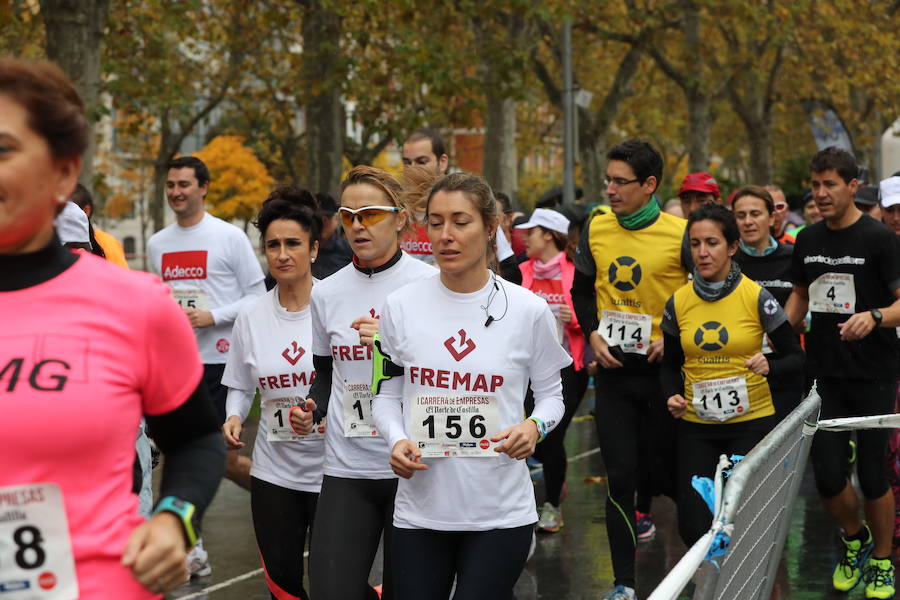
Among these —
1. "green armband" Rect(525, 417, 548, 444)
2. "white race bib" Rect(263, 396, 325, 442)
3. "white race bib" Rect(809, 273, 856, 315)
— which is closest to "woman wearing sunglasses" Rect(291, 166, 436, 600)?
"white race bib" Rect(263, 396, 325, 442)

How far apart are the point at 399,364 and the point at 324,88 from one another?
15586 mm

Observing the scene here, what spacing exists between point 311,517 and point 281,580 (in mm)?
287

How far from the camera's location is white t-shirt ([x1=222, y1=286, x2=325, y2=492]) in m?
5.88

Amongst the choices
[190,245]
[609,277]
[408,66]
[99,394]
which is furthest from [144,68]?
[99,394]

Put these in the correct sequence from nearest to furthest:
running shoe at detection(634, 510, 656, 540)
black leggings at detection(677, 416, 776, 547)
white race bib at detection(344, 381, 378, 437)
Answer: white race bib at detection(344, 381, 378, 437), black leggings at detection(677, 416, 776, 547), running shoe at detection(634, 510, 656, 540)

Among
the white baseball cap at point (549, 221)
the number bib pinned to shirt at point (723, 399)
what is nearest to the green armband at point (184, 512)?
the number bib pinned to shirt at point (723, 399)

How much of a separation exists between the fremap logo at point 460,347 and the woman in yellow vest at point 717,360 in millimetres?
2104

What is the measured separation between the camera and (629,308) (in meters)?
7.13

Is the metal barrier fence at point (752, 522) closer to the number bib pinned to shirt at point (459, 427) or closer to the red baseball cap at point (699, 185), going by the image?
the number bib pinned to shirt at point (459, 427)

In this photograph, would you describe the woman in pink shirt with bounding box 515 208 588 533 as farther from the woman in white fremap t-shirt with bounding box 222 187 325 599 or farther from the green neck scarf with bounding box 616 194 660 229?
the woman in white fremap t-shirt with bounding box 222 187 325 599

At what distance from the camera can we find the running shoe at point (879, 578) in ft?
23.5

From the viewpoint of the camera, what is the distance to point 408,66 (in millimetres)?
21859

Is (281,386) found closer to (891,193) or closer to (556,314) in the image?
(556,314)

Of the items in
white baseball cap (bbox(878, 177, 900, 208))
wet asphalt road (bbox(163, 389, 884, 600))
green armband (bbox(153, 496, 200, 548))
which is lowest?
wet asphalt road (bbox(163, 389, 884, 600))
